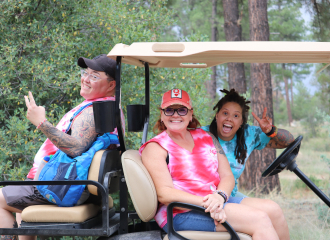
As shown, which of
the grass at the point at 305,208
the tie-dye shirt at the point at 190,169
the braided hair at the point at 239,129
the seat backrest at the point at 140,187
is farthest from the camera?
the grass at the point at 305,208

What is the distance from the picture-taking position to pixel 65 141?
7.60 ft

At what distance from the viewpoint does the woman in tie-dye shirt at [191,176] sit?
2141 mm

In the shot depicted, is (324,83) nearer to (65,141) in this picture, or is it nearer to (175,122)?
(175,122)

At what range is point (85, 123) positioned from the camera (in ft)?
8.00

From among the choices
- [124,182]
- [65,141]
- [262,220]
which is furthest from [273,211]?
[65,141]

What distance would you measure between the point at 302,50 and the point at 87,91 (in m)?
1.59

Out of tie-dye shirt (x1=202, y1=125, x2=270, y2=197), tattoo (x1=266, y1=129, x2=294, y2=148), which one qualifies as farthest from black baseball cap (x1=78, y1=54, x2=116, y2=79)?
tattoo (x1=266, y1=129, x2=294, y2=148)

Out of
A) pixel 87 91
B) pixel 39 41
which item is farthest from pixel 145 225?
pixel 39 41

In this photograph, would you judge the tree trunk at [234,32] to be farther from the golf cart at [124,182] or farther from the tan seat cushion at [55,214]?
the tan seat cushion at [55,214]

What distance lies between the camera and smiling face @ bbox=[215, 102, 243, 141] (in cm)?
283

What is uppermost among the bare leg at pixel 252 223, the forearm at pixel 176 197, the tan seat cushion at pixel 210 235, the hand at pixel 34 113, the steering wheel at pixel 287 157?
the hand at pixel 34 113

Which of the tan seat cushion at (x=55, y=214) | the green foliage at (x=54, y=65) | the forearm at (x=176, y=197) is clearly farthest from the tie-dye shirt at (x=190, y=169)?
the green foliage at (x=54, y=65)

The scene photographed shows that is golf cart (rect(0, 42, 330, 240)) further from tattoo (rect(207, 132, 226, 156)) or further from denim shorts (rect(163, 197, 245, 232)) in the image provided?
tattoo (rect(207, 132, 226, 156))

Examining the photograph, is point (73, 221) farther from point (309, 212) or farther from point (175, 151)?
point (309, 212)
